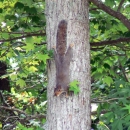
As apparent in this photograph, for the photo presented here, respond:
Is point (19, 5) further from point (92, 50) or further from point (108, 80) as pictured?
point (108, 80)

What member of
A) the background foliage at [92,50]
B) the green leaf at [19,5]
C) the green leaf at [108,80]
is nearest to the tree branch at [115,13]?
the background foliage at [92,50]

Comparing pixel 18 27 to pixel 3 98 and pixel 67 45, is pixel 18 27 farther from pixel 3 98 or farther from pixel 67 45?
pixel 3 98

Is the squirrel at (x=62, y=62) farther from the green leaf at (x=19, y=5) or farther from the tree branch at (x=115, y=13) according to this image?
the green leaf at (x=19, y=5)

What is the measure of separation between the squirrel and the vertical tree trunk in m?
0.03

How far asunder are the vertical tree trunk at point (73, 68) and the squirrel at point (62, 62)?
0.10ft

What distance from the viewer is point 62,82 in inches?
85.8

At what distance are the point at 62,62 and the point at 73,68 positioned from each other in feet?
0.28

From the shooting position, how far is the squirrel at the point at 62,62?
217 cm

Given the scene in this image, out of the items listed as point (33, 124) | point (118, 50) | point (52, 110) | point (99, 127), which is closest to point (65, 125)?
point (52, 110)

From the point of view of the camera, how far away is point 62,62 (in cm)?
221

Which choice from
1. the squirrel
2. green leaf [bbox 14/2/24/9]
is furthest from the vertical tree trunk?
green leaf [bbox 14/2/24/9]

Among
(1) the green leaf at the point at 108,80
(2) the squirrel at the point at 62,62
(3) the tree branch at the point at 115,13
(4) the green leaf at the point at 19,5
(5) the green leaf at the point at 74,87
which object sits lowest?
(1) the green leaf at the point at 108,80

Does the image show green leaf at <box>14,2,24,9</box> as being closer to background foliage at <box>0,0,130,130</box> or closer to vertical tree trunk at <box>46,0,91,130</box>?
background foliage at <box>0,0,130,130</box>

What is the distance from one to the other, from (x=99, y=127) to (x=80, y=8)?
3.02ft
